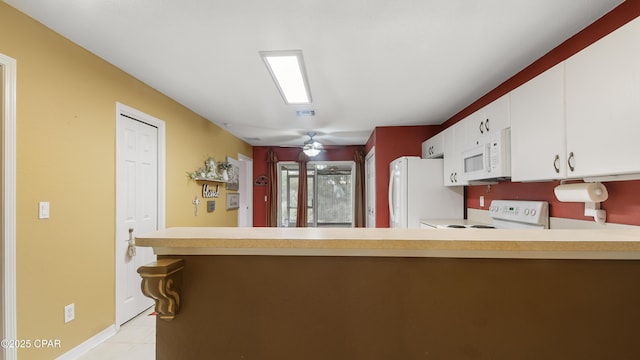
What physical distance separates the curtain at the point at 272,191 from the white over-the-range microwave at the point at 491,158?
4416mm

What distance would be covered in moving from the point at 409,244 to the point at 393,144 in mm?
3821

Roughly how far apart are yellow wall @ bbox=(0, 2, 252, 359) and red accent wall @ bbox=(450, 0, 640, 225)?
365 cm

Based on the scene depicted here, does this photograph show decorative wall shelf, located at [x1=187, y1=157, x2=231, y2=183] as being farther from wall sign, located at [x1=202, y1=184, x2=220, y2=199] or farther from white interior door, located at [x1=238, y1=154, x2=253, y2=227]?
white interior door, located at [x1=238, y1=154, x2=253, y2=227]

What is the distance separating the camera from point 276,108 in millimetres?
3527

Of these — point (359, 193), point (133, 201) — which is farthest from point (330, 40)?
point (359, 193)

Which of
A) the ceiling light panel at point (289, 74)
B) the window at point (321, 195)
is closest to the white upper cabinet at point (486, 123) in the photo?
the ceiling light panel at point (289, 74)

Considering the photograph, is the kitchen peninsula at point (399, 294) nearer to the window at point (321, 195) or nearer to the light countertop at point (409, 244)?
the light countertop at point (409, 244)

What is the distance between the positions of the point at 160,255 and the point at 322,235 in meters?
0.60

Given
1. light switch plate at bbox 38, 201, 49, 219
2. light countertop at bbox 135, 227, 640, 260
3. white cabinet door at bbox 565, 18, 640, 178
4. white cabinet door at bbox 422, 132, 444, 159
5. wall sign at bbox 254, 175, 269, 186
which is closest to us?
light countertop at bbox 135, 227, 640, 260

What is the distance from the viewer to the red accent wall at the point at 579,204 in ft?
5.02

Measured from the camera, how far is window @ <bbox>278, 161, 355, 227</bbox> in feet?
21.4

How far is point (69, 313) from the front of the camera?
77.3 inches

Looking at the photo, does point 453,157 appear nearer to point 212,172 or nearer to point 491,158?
point 491,158

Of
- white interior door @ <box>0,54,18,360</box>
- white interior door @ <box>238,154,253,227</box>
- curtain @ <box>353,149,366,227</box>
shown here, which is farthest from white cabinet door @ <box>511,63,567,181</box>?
white interior door @ <box>238,154,253,227</box>
